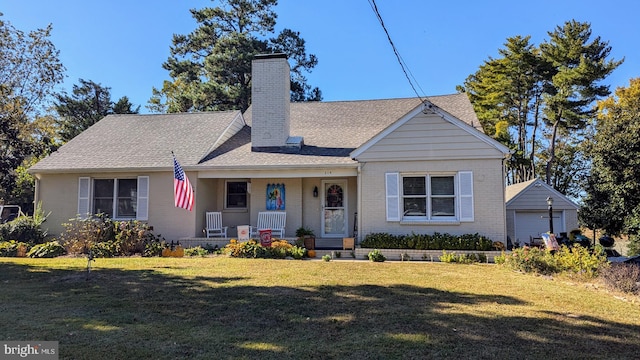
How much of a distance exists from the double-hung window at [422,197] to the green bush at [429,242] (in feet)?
1.95

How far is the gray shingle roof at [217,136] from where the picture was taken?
13.3 m

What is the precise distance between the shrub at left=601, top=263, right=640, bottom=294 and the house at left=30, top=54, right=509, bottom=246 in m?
3.80

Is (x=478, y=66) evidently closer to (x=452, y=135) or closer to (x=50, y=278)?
(x=452, y=135)

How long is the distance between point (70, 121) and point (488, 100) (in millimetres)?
35253

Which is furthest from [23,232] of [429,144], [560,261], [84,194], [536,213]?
[536,213]

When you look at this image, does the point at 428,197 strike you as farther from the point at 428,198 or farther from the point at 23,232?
the point at 23,232

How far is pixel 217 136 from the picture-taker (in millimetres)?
15102

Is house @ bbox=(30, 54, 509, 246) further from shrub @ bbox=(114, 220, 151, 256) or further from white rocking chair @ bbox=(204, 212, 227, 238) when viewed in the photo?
shrub @ bbox=(114, 220, 151, 256)

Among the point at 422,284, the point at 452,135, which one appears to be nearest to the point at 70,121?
the point at 452,135

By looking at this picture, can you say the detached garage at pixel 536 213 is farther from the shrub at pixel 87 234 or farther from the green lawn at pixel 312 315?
the shrub at pixel 87 234

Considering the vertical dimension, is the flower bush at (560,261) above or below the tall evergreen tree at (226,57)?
below

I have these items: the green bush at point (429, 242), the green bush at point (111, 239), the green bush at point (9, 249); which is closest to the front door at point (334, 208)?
the green bush at point (429, 242)

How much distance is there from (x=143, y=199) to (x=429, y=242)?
31.4ft

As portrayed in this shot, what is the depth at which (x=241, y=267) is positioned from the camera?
29.5 feet
